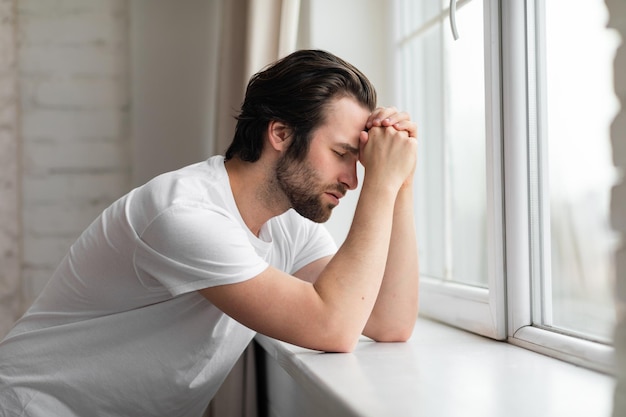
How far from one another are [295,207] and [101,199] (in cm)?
124

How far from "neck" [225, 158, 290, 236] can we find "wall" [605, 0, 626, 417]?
1.00 m

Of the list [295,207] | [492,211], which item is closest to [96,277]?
[295,207]

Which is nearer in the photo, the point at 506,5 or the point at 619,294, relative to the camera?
the point at 619,294

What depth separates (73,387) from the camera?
4.50ft

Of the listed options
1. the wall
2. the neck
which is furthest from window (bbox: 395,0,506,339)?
the wall

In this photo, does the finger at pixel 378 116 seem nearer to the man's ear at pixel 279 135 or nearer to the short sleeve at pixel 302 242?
the man's ear at pixel 279 135

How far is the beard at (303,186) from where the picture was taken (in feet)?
4.78

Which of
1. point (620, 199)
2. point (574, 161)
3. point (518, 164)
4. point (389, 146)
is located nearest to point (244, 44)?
point (389, 146)

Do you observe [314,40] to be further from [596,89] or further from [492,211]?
[596,89]

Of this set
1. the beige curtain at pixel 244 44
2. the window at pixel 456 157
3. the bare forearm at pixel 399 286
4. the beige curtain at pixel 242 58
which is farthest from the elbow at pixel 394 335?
the beige curtain at pixel 244 44

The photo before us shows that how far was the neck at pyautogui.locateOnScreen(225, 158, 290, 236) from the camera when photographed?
1.48 meters

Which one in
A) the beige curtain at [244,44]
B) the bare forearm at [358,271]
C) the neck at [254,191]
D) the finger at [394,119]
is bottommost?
the bare forearm at [358,271]

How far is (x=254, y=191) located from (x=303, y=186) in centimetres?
11

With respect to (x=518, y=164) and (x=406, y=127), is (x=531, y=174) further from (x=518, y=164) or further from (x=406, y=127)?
(x=406, y=127)
